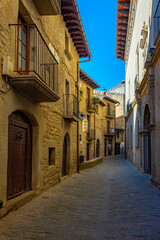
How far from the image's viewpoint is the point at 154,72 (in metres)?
8.83

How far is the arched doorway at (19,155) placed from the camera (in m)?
5.74

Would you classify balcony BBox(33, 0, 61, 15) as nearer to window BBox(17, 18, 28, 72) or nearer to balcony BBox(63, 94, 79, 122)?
window BBox(17, 18, 28, 72)

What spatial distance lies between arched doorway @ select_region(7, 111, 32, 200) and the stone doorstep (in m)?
0.15

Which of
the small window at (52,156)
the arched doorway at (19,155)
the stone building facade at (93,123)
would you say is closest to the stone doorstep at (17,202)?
the arched doorway at (19,155)

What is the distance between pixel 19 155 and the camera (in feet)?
20.6

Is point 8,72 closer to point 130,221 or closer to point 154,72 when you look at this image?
point 130,221

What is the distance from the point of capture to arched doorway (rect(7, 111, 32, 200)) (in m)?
5.74

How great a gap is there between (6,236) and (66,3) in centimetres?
898

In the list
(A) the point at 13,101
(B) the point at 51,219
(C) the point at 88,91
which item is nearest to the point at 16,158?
(A) the point at 13,101

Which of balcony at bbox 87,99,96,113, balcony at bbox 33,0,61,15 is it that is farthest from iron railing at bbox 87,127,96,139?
balcony at bbox 33,0,61,15

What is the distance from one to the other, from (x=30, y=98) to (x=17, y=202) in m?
2.45

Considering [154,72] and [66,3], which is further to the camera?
[66,3]

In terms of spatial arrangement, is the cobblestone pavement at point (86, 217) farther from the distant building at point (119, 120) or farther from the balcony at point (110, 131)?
the distant building at point (119, 120)

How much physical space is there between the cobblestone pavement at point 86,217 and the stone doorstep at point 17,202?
0.32 ft
